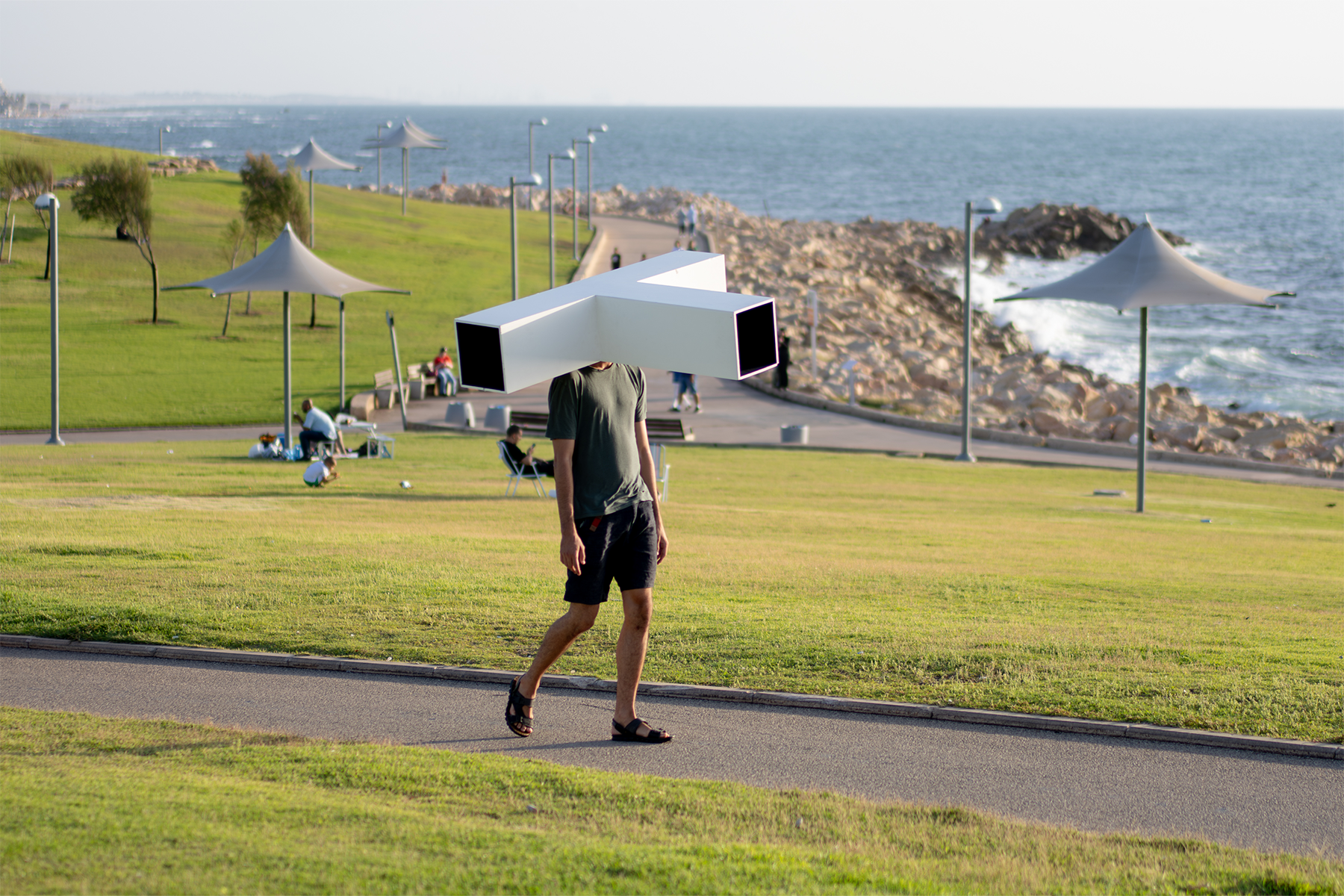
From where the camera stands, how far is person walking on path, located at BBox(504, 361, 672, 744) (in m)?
5.21

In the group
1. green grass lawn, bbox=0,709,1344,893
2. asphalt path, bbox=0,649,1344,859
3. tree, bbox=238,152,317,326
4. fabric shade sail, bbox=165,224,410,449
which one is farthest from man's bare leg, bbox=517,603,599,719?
tree, bbox=238,152,317,326

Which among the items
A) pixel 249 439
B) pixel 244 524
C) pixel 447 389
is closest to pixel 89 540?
pixel 244 524

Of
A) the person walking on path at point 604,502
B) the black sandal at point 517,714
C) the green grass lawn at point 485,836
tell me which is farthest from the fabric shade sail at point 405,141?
the green grass lawn at point 485,836

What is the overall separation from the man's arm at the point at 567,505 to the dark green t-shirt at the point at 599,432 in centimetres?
5

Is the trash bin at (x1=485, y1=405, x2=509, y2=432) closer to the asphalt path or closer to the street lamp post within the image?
the street lamp post

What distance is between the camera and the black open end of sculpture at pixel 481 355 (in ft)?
15.7

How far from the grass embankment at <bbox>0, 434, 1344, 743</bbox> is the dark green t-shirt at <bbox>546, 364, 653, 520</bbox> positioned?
5.73ft

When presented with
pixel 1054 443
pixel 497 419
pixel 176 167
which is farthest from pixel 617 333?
pixel 176 167

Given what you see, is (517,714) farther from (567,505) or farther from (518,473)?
(518,473)

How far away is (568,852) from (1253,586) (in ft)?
26.1

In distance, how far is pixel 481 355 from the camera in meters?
4.83

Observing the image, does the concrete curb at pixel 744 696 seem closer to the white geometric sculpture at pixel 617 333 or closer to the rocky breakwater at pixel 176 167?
the white geometric sculpture at pixel 617 333

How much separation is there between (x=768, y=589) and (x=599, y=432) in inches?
158

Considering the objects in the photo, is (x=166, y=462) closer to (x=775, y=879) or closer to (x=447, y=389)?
(x=447, y=389)
